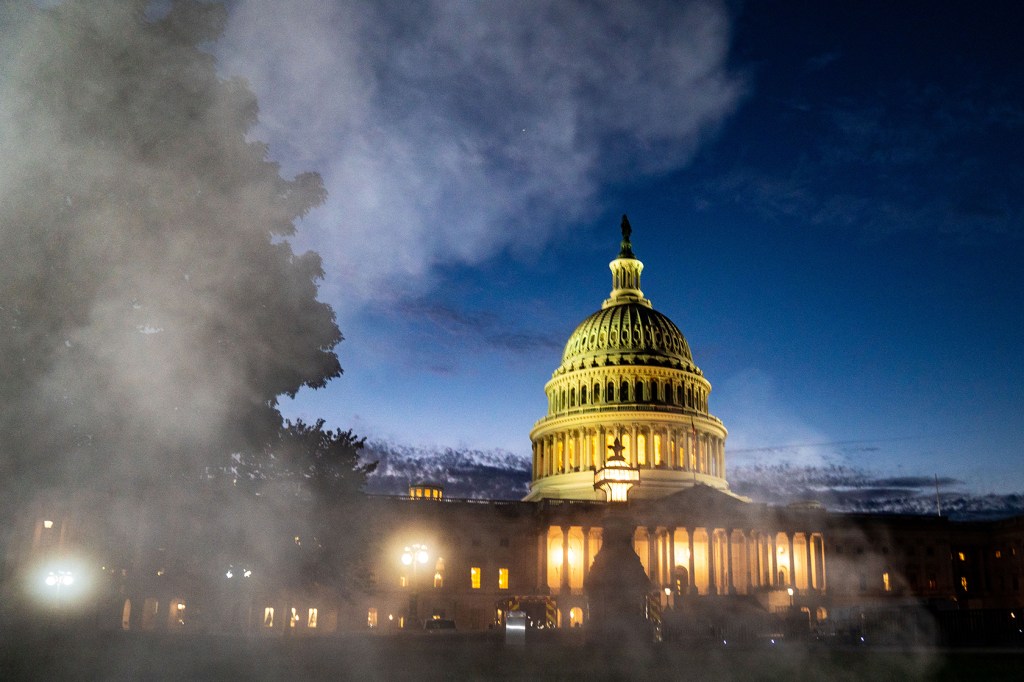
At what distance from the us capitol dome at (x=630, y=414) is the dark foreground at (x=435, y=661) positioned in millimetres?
51691

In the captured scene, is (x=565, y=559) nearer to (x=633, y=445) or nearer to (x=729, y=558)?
(x=729, y=558)

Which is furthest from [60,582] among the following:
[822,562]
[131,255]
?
[822,562]

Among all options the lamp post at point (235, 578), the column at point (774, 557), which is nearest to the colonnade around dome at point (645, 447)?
the column at point (774, 557)

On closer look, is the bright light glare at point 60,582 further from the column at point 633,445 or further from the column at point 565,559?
the column at point 633,445

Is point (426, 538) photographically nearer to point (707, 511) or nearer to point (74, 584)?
point (707, 511)

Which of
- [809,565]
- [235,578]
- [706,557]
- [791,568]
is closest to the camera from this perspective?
[235,578]

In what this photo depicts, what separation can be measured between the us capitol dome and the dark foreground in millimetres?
51691

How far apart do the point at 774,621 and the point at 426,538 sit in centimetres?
2730

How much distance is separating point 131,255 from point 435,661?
810 cm

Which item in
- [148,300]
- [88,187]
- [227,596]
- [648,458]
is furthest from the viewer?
[648,458]

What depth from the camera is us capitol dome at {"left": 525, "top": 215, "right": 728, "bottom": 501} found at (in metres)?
71.1

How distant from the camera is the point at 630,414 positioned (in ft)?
236

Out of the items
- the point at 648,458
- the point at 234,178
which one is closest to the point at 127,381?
the point at 234,178

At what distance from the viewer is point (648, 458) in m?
71.7
